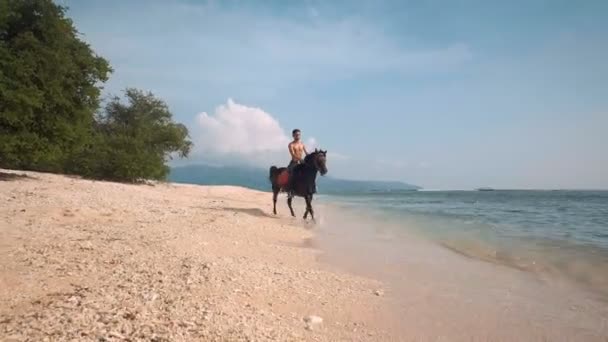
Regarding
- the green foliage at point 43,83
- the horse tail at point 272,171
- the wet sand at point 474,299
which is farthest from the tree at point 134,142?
the wet sand at point 474,299

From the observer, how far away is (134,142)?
32.4 metres

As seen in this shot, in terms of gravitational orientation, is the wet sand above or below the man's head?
below

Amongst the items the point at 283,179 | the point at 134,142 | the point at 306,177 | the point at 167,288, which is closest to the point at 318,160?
the point at 306,177

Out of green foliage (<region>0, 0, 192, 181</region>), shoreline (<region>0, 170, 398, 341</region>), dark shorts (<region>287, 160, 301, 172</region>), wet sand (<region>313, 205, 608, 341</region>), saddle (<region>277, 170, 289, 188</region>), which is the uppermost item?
green foliage (<region>0, 0, 192, 181</region>)

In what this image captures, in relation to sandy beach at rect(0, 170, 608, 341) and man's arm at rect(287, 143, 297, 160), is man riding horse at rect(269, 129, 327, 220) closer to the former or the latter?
man's arm at rect(287, 143, 297, 160)

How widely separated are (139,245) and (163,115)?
33.8 m

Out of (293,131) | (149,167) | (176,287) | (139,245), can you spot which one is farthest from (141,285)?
(149,167)

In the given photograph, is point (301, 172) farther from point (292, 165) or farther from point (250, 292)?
point (250, 292)

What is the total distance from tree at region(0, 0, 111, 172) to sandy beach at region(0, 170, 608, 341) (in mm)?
10278

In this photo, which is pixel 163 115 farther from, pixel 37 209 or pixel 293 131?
pixel 37 209

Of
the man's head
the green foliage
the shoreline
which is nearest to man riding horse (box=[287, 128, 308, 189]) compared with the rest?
the man's head

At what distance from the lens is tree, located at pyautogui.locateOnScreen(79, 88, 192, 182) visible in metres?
31.2

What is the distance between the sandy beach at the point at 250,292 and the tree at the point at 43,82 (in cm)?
1028

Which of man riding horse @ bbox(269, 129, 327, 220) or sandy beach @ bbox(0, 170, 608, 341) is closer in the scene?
sandy beach @ bbox(0, 170, 608, 341)
